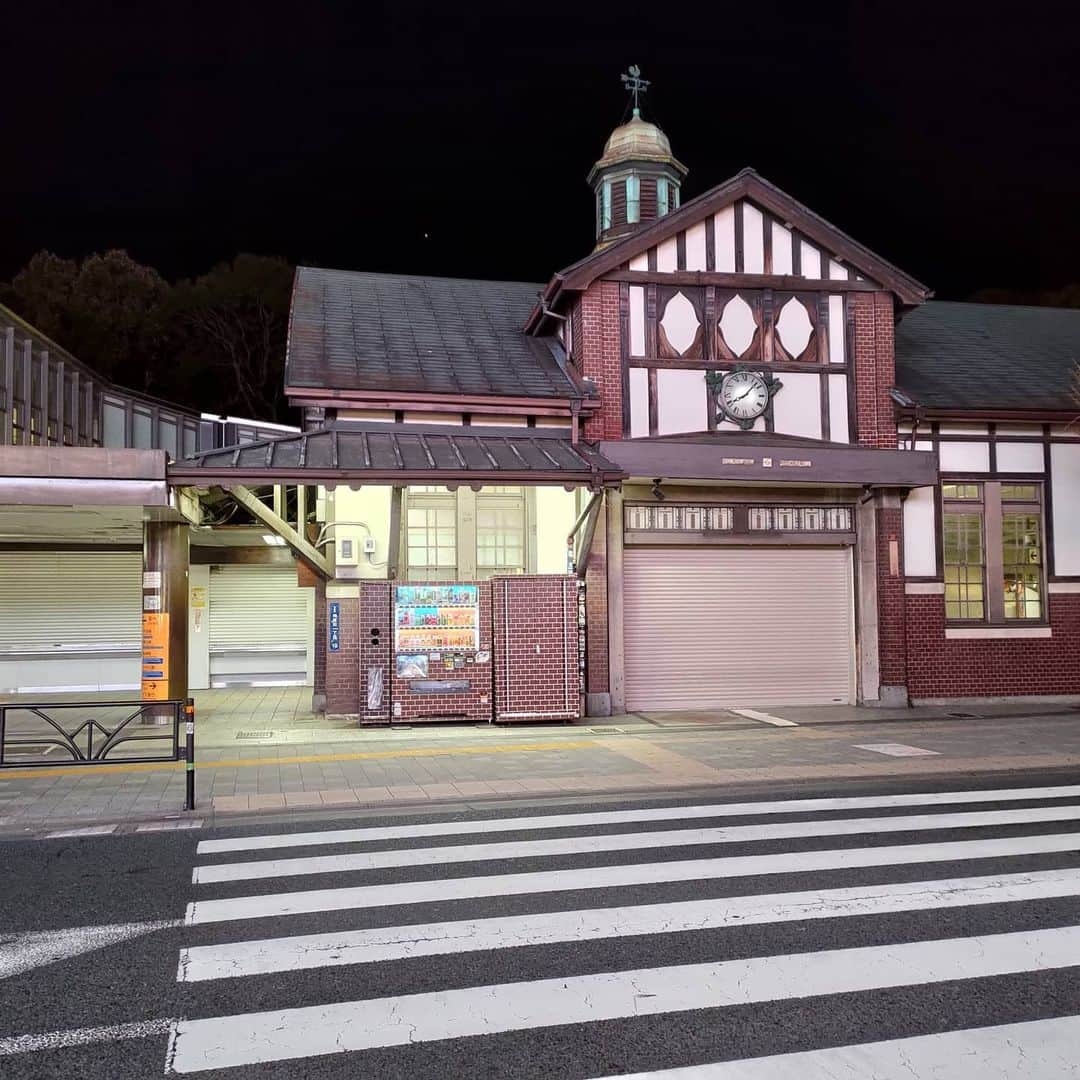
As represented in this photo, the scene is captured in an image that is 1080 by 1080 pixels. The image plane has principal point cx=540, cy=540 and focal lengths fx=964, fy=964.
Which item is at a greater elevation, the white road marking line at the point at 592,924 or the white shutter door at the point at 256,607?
the white shutter door at the point at 256,607

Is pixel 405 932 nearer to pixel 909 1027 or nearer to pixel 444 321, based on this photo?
pixel 909 1027

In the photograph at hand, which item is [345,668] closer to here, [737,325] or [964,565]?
[737,325]

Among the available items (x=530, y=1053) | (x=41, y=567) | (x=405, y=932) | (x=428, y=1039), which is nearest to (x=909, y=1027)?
(x=530, y=1053)

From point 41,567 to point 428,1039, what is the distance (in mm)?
18445

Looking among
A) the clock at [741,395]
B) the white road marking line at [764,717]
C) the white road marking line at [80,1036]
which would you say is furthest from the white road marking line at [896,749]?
the white road marking line at [80,1036]

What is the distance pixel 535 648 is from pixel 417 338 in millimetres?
6224

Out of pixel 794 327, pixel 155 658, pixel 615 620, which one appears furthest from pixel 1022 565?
pixel 155 658

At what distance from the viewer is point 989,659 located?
17125 millimetres

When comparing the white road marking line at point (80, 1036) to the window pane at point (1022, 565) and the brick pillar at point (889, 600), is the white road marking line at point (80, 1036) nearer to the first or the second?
the brick pillar at point (889, 600)

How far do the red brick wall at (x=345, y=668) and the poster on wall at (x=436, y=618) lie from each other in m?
1.27

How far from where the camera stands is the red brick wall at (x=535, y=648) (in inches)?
570

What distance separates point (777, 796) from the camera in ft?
31.5

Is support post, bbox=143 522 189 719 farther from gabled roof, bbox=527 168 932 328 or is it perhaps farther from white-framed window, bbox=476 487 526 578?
gabled roof, bbox=527 168 932 328

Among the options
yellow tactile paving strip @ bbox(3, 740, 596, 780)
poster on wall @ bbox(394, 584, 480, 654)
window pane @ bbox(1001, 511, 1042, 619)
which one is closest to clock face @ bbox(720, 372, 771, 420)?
window pane @ bbox(1001, 511, 1042, 619)
